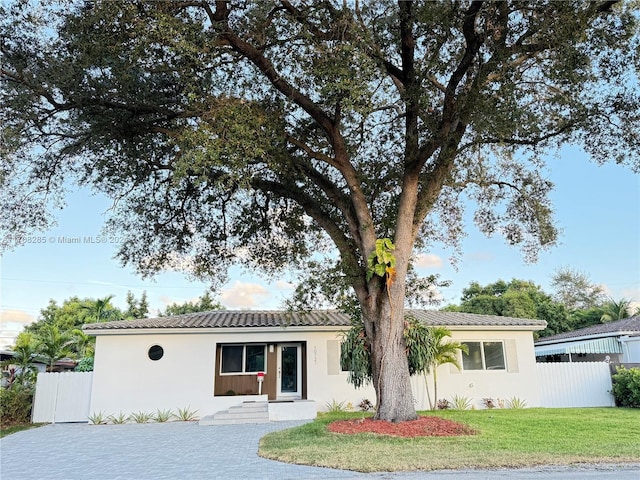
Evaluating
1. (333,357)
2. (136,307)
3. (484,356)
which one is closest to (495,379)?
(484,356)

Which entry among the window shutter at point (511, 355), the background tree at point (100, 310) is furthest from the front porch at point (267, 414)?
the background tree at point (100, 310)

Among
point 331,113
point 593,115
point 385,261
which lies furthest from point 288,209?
point 593,115

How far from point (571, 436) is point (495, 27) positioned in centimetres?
834

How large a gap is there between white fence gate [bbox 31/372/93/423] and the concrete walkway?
186 cm

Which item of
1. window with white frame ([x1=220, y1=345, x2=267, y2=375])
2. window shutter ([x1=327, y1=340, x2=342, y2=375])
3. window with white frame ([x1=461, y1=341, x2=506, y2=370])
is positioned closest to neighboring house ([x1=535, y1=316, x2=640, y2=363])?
window with white frame ([x1=461, y1=341, x2=506, y2=370])

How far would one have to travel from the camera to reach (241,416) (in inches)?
537

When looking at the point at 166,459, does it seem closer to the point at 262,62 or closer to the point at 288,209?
the point at 288,209

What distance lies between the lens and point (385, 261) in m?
9.99

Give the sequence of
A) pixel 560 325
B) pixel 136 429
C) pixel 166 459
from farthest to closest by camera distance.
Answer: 1. pixel 560 325
2. pixel 136 429
3. pixel 166 459

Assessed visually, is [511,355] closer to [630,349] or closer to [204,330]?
[630,349]

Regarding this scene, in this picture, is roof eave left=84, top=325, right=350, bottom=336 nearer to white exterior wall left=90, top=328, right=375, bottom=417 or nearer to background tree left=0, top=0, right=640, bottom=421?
white exterior wall left=90, top=328, right=375, bottom=417

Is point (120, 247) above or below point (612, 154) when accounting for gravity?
below

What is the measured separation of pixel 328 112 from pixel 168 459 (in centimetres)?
808

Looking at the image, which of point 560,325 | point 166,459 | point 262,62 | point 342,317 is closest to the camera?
point 166,459
